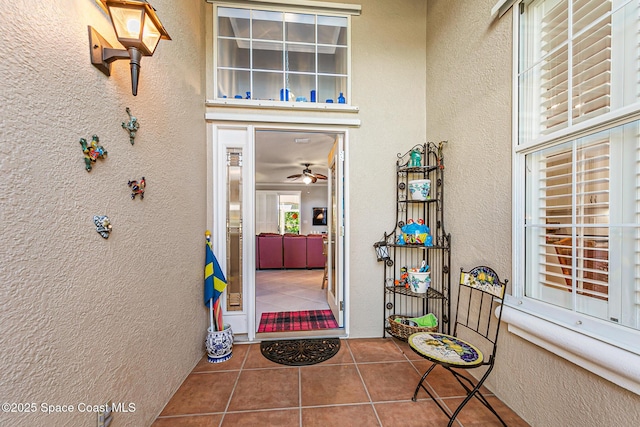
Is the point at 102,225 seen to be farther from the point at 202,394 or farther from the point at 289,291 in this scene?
the point at 289,291

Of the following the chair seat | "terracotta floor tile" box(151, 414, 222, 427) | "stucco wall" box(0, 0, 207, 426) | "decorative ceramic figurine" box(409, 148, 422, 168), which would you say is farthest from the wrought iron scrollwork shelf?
"stucco wall" box(0, 0, 207, 426)

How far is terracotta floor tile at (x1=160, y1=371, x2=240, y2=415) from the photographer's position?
1.62 m

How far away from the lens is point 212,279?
2.23m

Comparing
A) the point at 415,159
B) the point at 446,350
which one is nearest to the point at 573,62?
the point at 415,159

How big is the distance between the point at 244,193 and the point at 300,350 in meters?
1.59

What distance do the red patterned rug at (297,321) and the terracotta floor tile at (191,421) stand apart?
44.6 inches

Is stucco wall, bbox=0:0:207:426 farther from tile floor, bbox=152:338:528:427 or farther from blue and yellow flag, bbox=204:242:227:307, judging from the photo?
blue and yellow flag, bbox=204:242:227:307

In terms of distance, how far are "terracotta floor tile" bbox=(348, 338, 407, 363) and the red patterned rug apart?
0.39 metres

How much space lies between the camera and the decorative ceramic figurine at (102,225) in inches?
43.9

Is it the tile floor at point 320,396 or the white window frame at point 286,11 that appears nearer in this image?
the tile floor at point 320,396

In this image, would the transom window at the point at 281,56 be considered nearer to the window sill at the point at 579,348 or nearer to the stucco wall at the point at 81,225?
the stucco wall at the point at 81,225

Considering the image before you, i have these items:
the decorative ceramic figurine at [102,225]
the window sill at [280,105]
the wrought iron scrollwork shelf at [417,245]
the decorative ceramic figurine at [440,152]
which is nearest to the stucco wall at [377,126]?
the wrought iron scrollwork shelf at [417,245]

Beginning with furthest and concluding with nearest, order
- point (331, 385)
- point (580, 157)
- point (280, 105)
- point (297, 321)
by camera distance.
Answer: point (297, 321)
point (280, 105)
point (331, 385)
point (580, 157)

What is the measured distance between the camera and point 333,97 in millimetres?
2705
